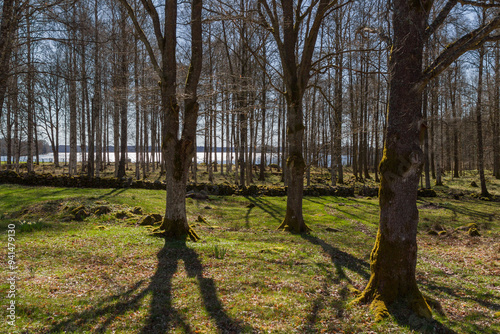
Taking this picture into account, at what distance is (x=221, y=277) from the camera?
5.86 metres

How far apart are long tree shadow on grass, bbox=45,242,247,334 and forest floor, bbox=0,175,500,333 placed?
15 millimetres

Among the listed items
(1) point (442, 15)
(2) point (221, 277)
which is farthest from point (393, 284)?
(1) point (442, 15)

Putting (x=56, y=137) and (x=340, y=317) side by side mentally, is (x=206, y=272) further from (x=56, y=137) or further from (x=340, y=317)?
(x=56, y=137)

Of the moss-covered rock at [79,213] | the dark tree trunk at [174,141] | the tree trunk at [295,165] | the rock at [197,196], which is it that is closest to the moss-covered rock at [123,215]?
the moss-covered rock at [79,213]

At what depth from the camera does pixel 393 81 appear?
4.73 m

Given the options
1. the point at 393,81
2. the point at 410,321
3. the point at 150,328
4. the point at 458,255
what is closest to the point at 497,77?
the point at 458,255

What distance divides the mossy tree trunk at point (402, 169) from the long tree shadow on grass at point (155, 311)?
239 cm

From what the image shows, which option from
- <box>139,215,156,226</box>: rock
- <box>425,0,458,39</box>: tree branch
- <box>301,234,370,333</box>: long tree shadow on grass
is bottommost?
<box>301,234,370,333</box>: long tree shadow on grass

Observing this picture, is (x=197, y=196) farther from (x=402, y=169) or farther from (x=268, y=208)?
(x=402, y=169)

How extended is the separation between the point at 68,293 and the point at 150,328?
1664 mm

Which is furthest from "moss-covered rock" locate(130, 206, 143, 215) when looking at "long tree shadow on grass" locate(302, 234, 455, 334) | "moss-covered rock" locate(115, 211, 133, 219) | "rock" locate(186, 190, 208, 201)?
"long tree shadow on grass" locate(302, 234, 455, 334)

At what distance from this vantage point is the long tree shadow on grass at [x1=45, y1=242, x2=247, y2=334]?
399cm

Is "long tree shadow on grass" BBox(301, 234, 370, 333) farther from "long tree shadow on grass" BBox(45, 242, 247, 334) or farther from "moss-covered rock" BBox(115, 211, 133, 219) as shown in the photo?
"moss-covered rock" BBox(115, 211, 133, 219)

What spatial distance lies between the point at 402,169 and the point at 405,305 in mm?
2085
